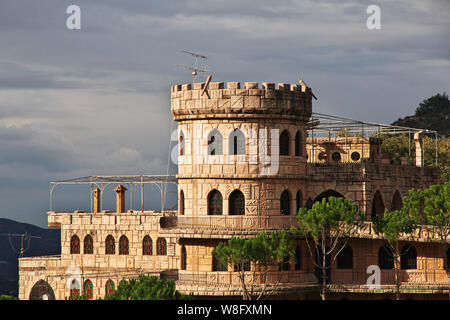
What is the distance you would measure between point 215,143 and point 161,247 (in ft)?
49.2

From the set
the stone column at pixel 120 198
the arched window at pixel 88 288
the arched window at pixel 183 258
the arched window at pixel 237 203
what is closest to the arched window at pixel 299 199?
the arched window at pixel 237 203

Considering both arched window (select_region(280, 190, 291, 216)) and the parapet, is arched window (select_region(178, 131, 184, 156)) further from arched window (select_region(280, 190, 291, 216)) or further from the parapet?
arched window (select_region(280, 190, 291, 216))

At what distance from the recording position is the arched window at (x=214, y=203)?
55.1m

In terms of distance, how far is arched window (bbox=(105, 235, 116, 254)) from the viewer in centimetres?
6962

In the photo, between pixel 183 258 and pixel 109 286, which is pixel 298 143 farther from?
pixel 109 286

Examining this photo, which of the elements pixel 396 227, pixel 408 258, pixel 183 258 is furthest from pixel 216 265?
Result: pixel 408 258

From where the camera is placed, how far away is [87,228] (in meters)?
70.9

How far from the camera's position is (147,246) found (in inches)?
2682

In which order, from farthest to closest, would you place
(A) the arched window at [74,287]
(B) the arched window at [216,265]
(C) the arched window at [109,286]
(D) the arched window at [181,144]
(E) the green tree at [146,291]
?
(A) the arched window at [74,287], (C) the arched window at [109,286], (D) the arched window at [181,144], (B) the arched window at [216,265], (E) the green tree at [146,291]

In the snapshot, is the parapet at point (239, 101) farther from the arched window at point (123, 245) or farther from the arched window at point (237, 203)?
the arched window at point (123, 245)

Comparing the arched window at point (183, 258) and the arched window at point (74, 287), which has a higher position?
the arched window at point (183, 258)
